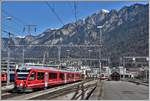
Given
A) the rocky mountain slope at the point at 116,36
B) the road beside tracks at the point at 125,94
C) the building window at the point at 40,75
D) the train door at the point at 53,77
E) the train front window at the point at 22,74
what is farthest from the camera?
the rocky mountain slope at the point at 116,36

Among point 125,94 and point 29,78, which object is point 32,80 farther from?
point 125,94

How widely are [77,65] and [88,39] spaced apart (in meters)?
11.1

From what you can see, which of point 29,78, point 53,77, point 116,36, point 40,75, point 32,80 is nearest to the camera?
point 29,78

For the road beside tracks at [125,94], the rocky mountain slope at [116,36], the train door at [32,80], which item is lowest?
the road beside tracks at [125,94]

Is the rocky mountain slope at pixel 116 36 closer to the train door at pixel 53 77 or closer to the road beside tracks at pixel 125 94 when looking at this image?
the train door at pixel 53 77


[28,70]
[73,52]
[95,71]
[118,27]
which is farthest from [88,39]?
[28,70]

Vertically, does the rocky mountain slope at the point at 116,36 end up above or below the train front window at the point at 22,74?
above

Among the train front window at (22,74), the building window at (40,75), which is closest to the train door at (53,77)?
the building window at (40,75)

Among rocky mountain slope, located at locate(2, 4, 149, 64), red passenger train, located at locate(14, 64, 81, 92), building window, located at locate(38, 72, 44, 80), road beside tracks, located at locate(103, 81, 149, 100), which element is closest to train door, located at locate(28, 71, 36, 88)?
red passenger train, located at locate(14, 64, 81, 92)

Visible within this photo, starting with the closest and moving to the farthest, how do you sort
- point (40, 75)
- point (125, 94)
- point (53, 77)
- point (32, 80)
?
point (125, 94)
point (32, 80)
point (40, 75)
point (53, 77)

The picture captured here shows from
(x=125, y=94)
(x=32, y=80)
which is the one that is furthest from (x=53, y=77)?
(x=125, y=94)

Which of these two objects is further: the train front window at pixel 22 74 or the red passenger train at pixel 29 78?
the train front window at pixel 22 74

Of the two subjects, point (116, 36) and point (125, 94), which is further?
point (116, 36)

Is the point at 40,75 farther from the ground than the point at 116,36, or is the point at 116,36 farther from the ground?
the point at 116,36
